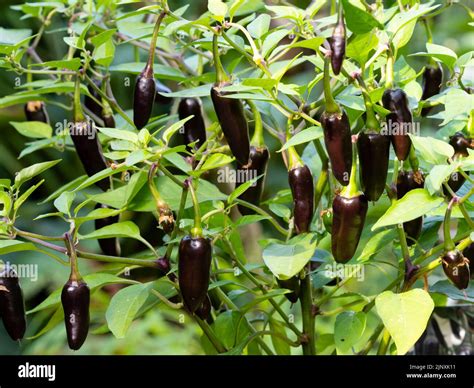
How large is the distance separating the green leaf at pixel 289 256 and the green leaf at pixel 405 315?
0.09 metres

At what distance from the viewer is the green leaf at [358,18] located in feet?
2.14

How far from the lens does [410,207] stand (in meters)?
0.70

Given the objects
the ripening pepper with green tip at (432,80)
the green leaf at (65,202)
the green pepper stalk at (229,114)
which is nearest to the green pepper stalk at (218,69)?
the green pepper stalk at (229,114)

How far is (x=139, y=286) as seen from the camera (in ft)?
2.76

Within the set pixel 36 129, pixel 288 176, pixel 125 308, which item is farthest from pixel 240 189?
pixel 36 129

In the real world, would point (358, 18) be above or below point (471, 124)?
above

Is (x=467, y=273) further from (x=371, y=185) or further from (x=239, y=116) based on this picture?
(x=239, y=116)

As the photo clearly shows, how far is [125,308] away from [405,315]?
0.94ft

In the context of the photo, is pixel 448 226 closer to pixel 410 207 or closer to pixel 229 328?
pixel 410 207

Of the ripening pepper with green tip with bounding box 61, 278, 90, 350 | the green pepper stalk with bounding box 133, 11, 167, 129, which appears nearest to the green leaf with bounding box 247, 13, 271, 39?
the green pepper stalk with bounding box 133, 11, 167, 129

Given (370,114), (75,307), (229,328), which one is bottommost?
(229,328)
